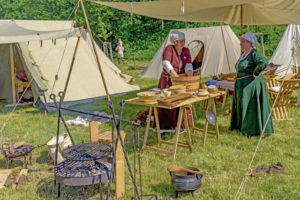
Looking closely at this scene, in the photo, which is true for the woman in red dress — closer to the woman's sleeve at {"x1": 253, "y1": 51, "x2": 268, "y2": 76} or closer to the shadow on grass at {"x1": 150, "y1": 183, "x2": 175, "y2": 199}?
the woman's sleeve at {"x1": 253, "y1": 51, "x2": 268, "y2": 76}

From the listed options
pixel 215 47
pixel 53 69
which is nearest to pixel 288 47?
pixel 215 47

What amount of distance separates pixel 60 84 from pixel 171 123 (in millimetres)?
3120

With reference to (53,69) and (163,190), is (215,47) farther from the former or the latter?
(163,190)

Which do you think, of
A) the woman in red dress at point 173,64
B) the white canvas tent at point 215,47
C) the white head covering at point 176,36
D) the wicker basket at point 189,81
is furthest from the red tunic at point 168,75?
the white canvas tent at point 215,47

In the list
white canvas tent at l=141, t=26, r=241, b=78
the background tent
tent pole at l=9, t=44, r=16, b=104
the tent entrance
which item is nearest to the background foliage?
the background tent

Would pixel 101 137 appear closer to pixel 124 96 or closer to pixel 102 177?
pixel 102 177

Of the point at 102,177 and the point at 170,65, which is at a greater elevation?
the point at 170,65

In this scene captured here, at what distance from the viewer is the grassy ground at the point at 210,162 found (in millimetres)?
3086

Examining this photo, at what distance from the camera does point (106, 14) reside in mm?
19141

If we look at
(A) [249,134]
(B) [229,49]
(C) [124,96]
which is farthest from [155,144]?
(B) [229,49]

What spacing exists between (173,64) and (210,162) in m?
1.54

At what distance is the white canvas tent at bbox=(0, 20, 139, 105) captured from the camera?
6.61m

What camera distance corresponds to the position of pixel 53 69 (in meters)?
6.90

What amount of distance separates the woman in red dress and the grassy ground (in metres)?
0.31
